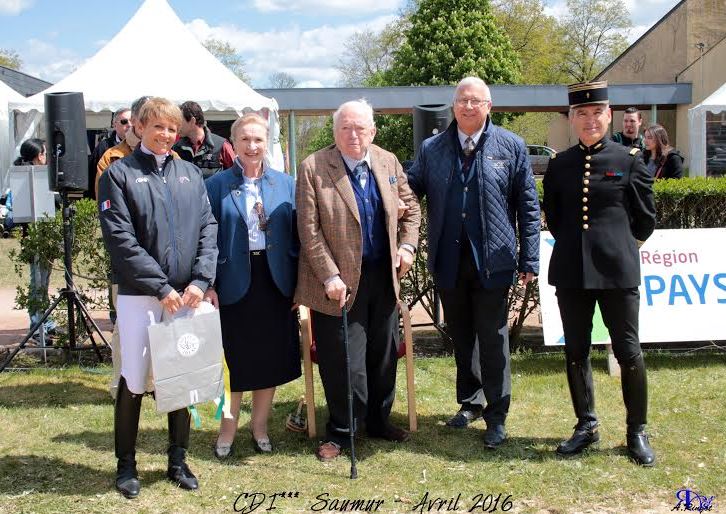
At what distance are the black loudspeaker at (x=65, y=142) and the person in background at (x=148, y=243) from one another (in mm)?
2468

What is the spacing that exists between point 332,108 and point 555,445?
68.8 feet

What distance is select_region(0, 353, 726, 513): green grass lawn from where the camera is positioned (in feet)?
12.6

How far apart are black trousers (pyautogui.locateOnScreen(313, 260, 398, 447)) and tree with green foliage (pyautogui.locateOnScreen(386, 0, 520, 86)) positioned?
25.9 meters

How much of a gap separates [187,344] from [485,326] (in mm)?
1748

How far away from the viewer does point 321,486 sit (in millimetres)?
4008

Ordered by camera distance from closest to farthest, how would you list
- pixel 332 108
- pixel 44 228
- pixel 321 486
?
pixel 321 486, pixel 44 228, pixel 332 108

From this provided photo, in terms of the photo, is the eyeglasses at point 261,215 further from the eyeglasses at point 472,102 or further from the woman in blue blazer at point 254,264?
the eyeglasses at point 472,102

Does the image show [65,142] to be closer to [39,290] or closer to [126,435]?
[39,290]

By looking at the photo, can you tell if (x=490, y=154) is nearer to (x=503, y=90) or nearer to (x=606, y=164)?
(x=606, y=164)

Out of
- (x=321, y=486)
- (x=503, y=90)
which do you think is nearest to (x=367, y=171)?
(x=321, y=486)

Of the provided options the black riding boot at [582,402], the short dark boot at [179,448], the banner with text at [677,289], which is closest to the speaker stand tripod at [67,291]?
the short dark boot at [179,448]

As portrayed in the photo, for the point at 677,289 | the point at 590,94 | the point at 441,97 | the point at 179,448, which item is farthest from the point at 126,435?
the point at 441,97

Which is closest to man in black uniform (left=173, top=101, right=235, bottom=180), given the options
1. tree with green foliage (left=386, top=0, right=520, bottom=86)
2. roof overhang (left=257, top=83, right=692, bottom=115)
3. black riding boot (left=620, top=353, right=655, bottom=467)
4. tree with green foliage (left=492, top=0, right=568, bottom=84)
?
black riding boot (left=620, top=353, right=655, bottom=467)

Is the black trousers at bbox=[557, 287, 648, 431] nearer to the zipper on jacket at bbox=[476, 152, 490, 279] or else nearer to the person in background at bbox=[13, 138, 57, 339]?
the zipper on jacket at bbox=[476, 152, 490, 279]
